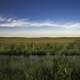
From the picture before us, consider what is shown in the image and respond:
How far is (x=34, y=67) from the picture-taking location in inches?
376

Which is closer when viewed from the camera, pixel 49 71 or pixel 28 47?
pixel 49 71

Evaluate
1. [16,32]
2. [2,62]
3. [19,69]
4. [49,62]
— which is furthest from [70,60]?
[16,32]

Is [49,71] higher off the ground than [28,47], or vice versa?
[28,47]

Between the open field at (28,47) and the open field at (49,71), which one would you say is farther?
the open field at (28,47)

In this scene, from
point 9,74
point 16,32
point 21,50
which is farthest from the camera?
point 21,50

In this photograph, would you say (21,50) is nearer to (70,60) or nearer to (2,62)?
(2,62)

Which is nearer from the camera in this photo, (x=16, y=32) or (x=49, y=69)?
(x=49, y=69)

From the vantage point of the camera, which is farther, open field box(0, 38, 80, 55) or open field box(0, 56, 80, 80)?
open field box(0, 38, 80, 55)

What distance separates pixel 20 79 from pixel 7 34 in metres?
4.92

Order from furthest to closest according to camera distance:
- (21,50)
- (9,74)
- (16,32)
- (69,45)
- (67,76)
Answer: (69,45), (21,50), (16,32), (9,74), (67,76)

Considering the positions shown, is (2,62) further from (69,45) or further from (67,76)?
(69,45)

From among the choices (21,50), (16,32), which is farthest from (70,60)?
(21,50)

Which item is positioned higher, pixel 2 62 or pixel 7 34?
pixel 7 34

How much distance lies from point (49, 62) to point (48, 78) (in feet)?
2.65
